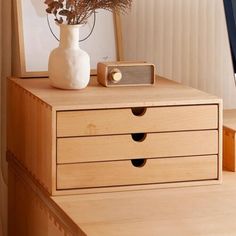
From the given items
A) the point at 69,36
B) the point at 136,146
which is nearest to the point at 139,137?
the point at 136,146

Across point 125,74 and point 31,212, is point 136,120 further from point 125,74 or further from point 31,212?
point 31,212

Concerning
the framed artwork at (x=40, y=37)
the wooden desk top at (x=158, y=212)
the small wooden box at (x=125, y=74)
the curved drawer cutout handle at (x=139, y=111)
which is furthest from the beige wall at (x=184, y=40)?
the wooden desk top at (x=158, y=212)

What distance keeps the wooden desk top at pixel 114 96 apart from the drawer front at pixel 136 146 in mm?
79

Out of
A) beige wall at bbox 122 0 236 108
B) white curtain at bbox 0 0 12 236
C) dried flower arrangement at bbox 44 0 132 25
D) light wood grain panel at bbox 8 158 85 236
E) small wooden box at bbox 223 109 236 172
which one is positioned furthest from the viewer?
beige wall at bbox 122 0 236 108

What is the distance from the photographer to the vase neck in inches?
75.9

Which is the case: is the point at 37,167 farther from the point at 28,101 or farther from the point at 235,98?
the point at 235,98

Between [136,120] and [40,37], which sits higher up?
[40,37]

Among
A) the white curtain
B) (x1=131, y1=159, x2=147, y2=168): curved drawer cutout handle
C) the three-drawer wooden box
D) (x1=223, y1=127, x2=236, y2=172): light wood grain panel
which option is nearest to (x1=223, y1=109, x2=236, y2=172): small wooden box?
(x1=223, y1=127, x2=236, y2=172): light wood grain panel

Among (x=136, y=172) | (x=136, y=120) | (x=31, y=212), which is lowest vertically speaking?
(x=31, y=212)

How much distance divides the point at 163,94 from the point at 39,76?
1.35ft

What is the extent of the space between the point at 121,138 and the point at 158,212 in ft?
0.79

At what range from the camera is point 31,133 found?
76.0 inches

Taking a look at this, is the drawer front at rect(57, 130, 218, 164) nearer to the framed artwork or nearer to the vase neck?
the vase neck

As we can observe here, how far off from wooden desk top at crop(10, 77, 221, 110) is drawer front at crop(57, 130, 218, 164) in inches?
3.1
